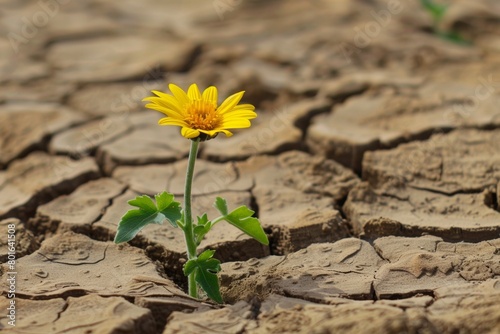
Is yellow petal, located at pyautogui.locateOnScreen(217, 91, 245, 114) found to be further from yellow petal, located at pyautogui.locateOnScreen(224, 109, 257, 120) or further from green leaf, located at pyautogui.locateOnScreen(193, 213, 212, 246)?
green leaf, located at pyautogui.locateOnScreen(193, 213, 212, 246)

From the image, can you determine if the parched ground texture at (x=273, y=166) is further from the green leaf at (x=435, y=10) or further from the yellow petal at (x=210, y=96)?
the yellow petal at (x=210, y=96)

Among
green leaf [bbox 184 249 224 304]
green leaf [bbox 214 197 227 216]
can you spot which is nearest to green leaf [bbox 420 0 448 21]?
green leaf [bbox 214 197 227 216]

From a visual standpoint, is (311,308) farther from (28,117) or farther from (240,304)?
(28,117)

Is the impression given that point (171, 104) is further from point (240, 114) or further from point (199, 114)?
point (240, 114)

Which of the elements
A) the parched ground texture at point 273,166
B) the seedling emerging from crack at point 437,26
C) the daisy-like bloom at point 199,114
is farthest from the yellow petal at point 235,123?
the seedling emerging from crack at point 437,26

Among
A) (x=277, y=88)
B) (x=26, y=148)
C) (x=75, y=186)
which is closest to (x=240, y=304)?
(x=75, y=186)

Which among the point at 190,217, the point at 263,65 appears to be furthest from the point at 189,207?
the point at 263,65
